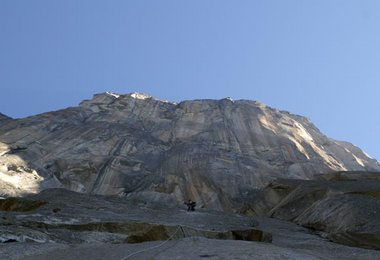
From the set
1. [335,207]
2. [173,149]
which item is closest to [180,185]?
[173,149]

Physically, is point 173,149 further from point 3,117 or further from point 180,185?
point 3,117

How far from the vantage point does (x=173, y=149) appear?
4166 centimetres

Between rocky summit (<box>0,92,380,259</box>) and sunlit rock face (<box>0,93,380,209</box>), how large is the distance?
0.39 ft

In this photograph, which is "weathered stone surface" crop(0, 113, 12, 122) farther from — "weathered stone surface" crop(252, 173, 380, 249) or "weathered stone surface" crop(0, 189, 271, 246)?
"weathered stone surface" crop(0, 189, 271, 246)

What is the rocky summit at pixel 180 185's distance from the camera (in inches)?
422

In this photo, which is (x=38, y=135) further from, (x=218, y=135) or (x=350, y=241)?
(x=350, y=241)

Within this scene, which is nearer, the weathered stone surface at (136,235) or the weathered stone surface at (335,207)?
the weathered stone surface at (136,235)

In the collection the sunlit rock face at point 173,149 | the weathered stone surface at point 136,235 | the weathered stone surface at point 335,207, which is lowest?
the weathered stone surface at point 136,235

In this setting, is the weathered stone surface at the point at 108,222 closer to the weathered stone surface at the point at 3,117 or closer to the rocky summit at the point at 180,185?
the rocky summit at the point at 180,185

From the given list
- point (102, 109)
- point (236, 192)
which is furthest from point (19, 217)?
point (102, 109)

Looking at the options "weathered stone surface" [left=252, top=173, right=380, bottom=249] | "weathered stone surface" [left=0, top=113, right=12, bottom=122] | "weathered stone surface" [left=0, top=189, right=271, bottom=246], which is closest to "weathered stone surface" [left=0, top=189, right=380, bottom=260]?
"weathered stone surface" [left=0, top=189, right=271, bottom=246]

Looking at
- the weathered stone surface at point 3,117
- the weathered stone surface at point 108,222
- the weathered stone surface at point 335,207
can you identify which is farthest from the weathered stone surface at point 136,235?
the weathered stone surface at point 3,117

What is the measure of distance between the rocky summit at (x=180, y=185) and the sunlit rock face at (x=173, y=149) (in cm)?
12

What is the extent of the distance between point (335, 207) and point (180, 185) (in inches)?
675
